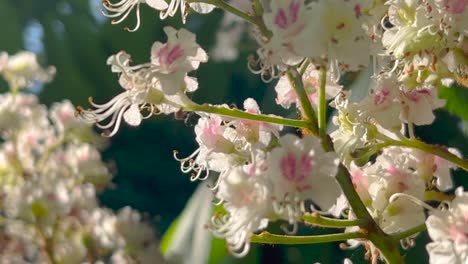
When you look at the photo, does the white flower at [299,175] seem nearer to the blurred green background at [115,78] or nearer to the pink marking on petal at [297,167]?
the pink marking on petal at [297,167]

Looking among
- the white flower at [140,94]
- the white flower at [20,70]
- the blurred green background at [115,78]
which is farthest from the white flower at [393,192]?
Result: the blurred green background at [115,78]

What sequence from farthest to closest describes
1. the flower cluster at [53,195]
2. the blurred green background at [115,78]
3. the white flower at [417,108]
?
the blurred green background at [115,78] < the flower cluster at [53,195] < the white flower at [417,108]

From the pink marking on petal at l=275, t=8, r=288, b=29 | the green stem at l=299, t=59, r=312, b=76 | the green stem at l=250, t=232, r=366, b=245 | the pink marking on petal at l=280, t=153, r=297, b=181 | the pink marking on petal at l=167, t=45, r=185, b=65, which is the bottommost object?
the green stem at l=250, t=232, r=366, b=245

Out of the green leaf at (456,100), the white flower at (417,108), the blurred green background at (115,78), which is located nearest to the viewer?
the white flower at (417,108)

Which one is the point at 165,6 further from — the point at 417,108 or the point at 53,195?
the point at 53,195

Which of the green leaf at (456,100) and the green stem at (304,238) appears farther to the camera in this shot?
the green leaf at (456,100)

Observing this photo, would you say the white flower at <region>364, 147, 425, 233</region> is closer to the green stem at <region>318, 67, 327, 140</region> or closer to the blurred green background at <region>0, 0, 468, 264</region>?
the green stem at <region>318, 67, 327, 140</region>

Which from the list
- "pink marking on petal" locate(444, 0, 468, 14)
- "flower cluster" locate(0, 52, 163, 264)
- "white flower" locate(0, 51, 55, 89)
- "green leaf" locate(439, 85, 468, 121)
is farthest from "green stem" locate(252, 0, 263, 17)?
"white flower" locate(0, 51, 55, 89)
